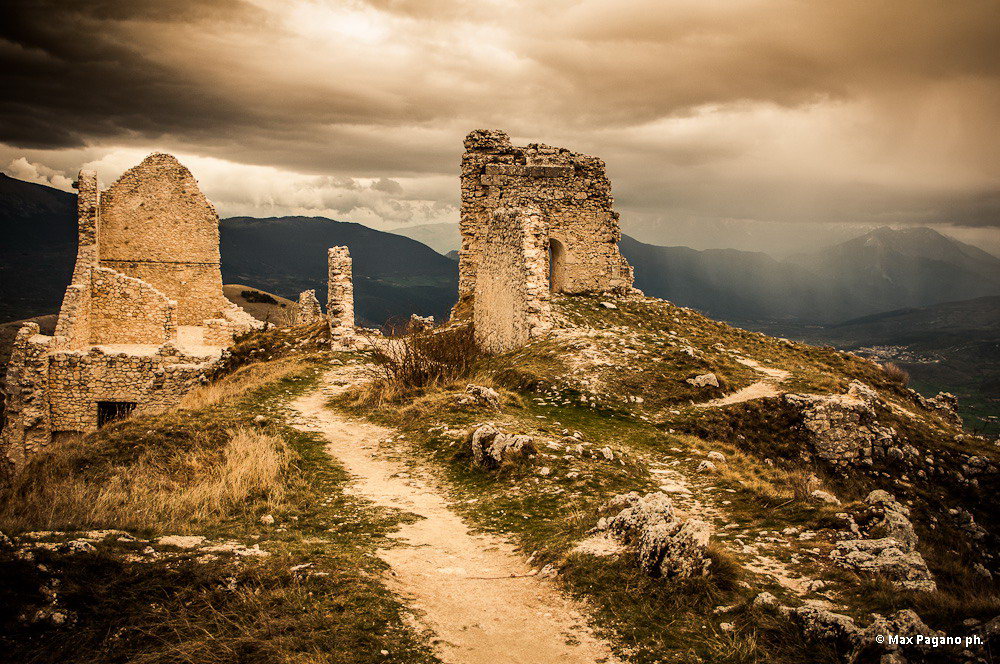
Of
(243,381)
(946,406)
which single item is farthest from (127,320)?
(946,406)

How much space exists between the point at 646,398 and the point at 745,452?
7.42ft

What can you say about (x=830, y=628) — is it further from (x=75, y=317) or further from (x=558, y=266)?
(x=75, y=317)

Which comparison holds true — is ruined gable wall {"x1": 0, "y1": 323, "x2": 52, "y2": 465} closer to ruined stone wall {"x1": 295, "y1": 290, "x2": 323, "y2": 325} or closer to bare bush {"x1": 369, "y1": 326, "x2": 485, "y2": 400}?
ruined stone wall {"x1": 295, "y1": 290, "x2": 323, "y2": 325}

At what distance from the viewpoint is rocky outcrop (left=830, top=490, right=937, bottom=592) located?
5.20 metres

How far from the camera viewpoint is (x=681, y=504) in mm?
7590

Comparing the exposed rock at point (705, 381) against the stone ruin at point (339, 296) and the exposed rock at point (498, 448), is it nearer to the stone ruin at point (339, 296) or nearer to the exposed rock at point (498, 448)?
the exposed rock at point (498, 448)

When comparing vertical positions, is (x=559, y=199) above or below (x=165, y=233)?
above

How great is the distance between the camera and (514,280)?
54.1 ft

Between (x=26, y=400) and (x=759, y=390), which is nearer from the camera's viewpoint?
(x=759, y=390)

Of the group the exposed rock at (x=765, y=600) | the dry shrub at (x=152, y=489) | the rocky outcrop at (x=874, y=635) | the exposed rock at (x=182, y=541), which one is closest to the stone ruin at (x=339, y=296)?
the dry shrub at (x=152, y=489)

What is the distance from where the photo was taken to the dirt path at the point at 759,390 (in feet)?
43.5

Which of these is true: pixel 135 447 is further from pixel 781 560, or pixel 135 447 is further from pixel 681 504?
pixel 781 560

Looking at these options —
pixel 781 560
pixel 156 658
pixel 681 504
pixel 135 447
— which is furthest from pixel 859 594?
pixel 135 447

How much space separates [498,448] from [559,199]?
49.2 ft
